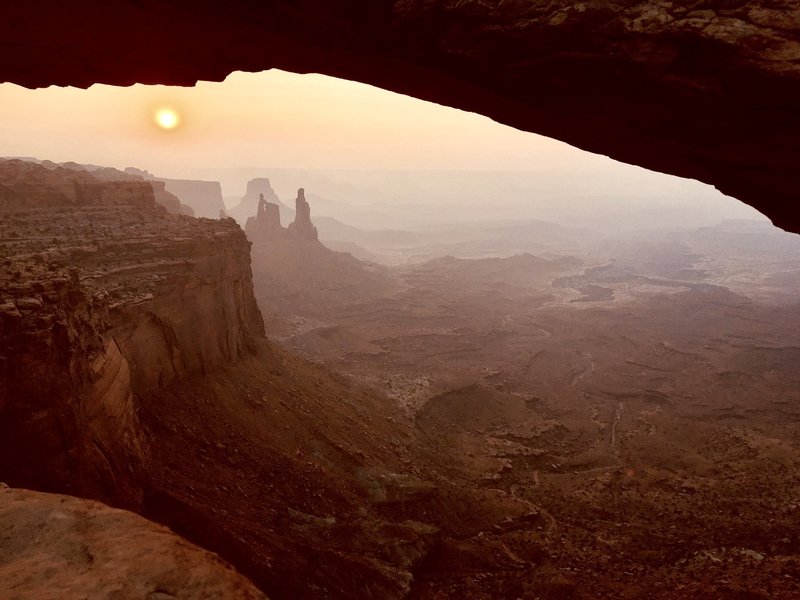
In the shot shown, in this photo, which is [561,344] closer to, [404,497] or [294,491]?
[404,497]

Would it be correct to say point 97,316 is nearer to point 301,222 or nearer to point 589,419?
point 589,419

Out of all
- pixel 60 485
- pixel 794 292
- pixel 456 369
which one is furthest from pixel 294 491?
pixel 794 292

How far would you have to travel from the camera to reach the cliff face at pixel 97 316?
10719 millimetres

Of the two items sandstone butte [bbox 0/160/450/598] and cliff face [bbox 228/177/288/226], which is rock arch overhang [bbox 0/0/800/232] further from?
cliff face [bbox 228/177/288/226]

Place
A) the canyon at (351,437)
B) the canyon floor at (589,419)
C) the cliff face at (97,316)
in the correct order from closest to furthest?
the cliff face at (97,316) < the canyon at (351,437) < the canyon floor at (589,419)

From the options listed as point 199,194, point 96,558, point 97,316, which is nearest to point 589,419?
point 97,316

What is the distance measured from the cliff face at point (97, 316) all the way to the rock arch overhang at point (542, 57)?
6616mm

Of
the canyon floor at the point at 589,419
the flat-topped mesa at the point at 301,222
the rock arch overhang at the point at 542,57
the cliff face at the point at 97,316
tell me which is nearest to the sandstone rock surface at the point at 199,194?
the flat-topped mesa at the point at 301,222

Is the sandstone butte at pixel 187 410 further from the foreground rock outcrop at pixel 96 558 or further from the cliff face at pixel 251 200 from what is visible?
the cliff face at pixel 251 200

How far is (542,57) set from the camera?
8297mm

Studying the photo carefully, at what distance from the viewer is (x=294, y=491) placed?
17844 mm

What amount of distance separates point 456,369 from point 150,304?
110 feet

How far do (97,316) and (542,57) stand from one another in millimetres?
14382

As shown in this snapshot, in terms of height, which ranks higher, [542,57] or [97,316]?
[542,57]
